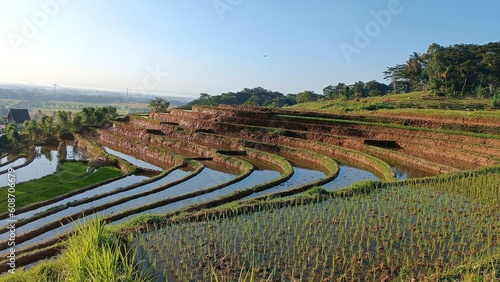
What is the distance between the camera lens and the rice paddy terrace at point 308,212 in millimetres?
6500

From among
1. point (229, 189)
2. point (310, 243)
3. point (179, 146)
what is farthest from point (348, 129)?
point (310, 243)

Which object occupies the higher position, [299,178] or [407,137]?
[407,137]

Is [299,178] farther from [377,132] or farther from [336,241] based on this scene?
[377,132]

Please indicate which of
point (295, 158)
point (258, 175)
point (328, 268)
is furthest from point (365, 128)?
point (328, 268)

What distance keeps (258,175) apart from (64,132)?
2510 centimetres

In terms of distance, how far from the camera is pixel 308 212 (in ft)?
31.1

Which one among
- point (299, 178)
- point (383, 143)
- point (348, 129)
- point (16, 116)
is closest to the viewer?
point (299, 178)

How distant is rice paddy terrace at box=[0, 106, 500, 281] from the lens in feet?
21.3

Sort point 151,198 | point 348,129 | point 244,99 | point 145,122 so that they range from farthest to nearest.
Result: point 244,99 → point 145,122 → point 348,129 → point 151,198

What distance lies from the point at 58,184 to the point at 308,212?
38.9ft

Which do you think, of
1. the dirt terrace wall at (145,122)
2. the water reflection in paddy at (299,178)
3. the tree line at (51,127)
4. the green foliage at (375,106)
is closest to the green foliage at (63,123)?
the tree line at (51,127)

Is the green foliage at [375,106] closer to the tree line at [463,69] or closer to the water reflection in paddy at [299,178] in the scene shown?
the tree line at [463,69]

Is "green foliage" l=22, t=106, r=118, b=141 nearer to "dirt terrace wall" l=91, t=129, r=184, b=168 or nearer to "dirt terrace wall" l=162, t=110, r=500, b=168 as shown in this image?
"dirt terrace wall" l=91, t=129, r=184, b=168

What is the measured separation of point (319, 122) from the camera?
91.4 ft
